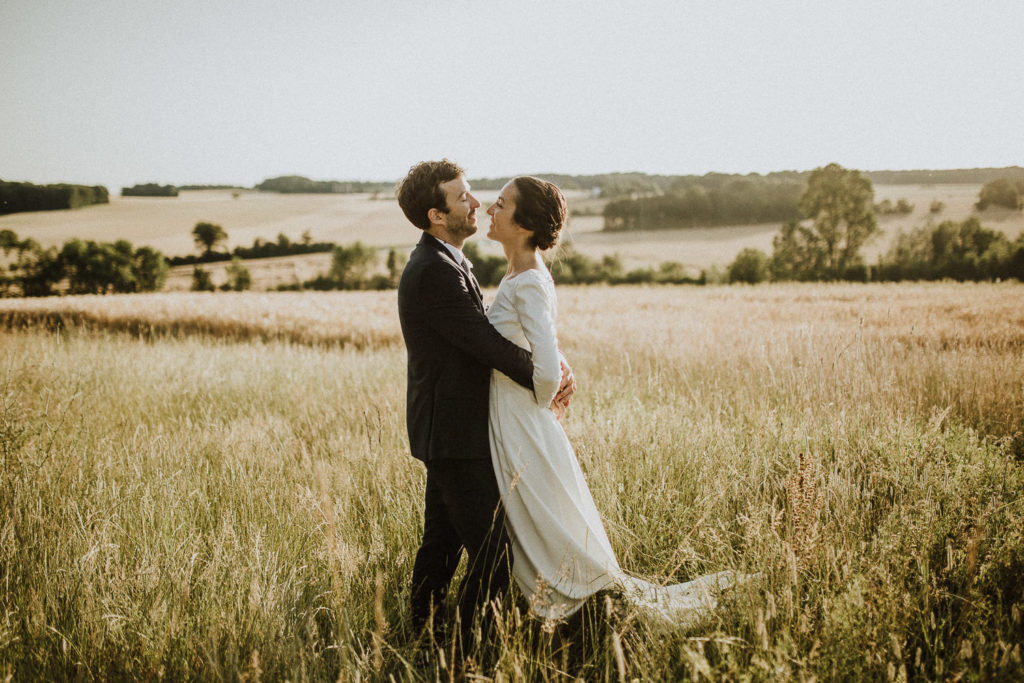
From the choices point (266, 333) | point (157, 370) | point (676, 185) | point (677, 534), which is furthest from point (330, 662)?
point (676, 185)

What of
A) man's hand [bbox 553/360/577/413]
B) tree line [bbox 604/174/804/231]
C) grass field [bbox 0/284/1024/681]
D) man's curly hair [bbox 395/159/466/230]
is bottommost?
grass field [bbox 0/284/1024/681]

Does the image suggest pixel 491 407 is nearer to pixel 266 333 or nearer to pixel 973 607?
pixel 973 607

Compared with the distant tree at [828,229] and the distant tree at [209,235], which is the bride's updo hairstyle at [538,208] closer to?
the distant tree at [209,235]

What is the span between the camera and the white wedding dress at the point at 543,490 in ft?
7.75

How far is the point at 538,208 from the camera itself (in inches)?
98.0

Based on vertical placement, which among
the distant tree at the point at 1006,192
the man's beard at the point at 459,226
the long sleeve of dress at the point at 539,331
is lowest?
the long sleeve of dress at the point at 539,331

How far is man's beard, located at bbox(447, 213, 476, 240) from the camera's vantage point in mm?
2535

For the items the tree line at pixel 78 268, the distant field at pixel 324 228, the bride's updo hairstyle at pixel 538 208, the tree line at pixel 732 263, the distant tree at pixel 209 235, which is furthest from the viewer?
the distant tree at pixel 209 235

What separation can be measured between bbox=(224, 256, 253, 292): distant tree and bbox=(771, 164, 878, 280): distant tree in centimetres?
4285

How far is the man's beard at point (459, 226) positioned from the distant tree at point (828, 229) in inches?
1867

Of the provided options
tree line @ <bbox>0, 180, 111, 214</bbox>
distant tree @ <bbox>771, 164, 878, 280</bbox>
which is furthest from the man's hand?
distant tree @ <bbox>771, 164, 878, 280</bbox>

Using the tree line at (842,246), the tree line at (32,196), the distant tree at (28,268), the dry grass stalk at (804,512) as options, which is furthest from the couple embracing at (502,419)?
the tree line at (842,246)

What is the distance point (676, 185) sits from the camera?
6097 cm

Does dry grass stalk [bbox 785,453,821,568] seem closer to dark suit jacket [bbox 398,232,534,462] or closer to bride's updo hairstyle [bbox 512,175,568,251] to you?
dark suit jacket [bbox 398,232,534,462]
